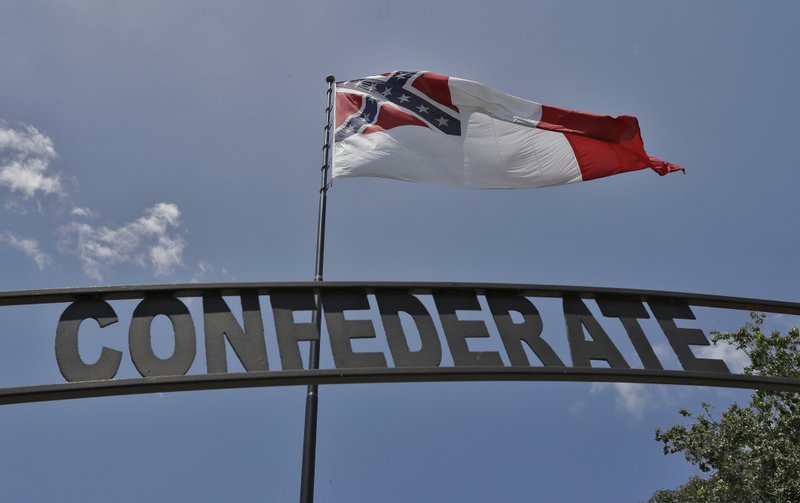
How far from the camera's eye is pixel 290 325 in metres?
4.97

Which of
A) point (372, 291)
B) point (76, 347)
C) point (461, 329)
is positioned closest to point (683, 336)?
point (461, 329)

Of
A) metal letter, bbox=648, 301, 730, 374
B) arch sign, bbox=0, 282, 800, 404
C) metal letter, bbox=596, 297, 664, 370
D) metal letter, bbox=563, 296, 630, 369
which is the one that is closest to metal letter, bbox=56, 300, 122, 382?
arch sign, bbox=0, 282, 800, 404

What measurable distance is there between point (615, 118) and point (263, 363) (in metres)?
7.10

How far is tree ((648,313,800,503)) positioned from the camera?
59.2 ft

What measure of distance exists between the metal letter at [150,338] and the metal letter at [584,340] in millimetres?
2909

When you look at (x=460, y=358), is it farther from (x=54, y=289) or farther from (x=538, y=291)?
(x=54, y=289)

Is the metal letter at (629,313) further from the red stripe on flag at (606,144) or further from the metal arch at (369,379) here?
the red stripe on flag at (606,144)

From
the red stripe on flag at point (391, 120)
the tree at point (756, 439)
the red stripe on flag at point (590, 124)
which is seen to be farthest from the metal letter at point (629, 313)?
the tree at point (756, 439)

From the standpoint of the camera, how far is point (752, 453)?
18812 millimetres

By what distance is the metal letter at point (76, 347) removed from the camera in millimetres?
4430

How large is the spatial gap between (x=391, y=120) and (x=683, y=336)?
5.41 m

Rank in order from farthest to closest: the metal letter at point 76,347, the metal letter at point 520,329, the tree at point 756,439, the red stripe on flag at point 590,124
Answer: the tree at point 756,439 → the red stripe on flag at point 590,124 → the metal letter at point 520,329 → the metal letter at point 76,347

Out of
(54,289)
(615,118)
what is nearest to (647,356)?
(54,289)

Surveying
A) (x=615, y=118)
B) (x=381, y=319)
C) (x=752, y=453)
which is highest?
(x=615, y=118)
